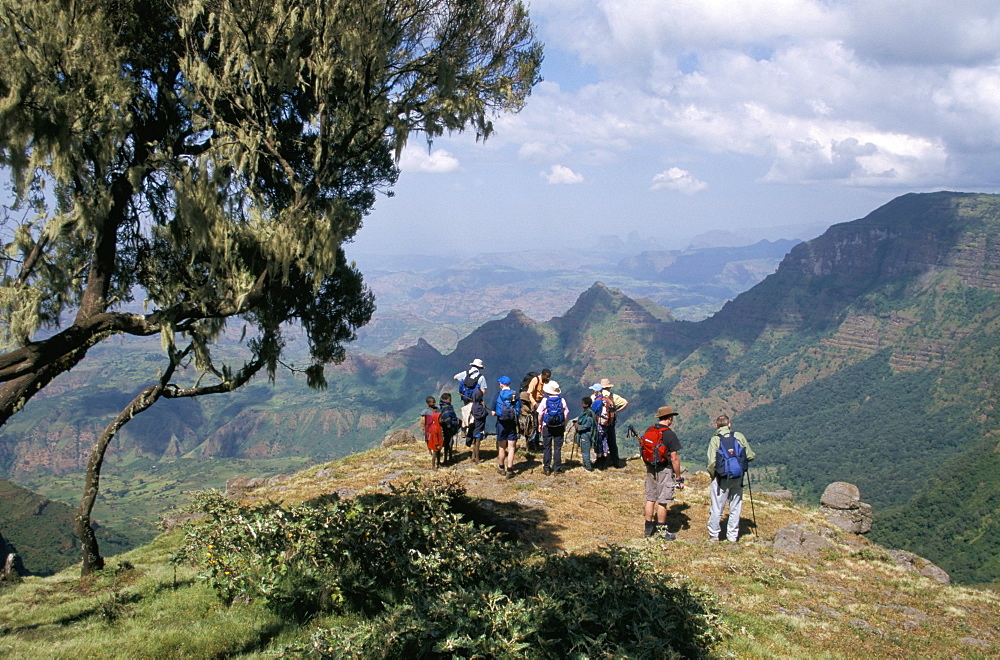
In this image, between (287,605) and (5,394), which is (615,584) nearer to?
(287,605)

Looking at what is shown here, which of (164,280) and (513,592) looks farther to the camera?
(164,280)

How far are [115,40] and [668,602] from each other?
10909 mm

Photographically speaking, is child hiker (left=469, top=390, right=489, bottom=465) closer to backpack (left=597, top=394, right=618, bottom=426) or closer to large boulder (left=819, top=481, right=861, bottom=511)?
backpack (left=597, top=394, right=618, bottom=426)

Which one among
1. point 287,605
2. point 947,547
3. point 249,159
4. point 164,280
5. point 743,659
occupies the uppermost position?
point 249,159

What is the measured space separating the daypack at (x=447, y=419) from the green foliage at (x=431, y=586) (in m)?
8.63

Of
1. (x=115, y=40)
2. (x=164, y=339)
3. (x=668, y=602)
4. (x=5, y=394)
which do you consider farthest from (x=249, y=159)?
(x=668, y=602)

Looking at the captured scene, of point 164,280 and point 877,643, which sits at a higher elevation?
point 164,280

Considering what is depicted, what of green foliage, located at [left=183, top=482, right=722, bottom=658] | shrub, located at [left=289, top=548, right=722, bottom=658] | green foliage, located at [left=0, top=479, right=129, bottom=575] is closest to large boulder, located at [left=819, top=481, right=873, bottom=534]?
green foliage, located at [left=183, top=482, right=722, bottom=658]

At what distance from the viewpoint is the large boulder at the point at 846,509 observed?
53.7 feet

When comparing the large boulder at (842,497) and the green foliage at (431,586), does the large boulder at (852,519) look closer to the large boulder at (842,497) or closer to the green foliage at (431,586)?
the large boulder at (842,497)

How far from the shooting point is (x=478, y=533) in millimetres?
8789

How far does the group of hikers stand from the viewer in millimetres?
13297

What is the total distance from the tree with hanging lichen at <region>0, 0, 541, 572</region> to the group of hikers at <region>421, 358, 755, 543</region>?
27.5 ft

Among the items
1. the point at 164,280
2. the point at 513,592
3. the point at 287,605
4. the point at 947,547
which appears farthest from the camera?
the point at 947,547
